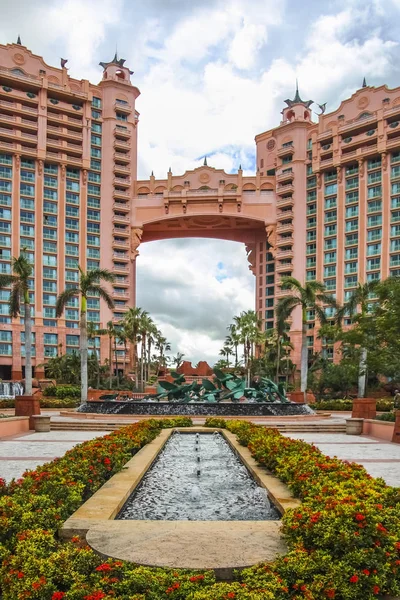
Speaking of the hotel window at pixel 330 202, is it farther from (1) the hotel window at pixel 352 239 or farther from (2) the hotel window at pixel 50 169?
(2) the hotel window at pixel 50 169

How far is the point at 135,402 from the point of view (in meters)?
26.9

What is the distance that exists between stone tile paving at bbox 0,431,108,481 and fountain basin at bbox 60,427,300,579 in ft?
15.8

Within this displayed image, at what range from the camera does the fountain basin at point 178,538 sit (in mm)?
5160

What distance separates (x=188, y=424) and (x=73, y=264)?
204 feet

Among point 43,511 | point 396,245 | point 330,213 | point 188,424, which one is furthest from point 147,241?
point 43,511

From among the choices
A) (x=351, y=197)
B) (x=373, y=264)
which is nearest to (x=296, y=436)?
(x=373, y=264)

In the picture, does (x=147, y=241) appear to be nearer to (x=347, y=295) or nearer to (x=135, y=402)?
(x=347, y=295)

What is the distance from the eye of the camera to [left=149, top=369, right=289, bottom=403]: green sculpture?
28.0 metres

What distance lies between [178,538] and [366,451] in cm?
1201

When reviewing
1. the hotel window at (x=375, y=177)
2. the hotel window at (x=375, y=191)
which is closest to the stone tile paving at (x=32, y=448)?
the hotel window at (x=375, y=191)

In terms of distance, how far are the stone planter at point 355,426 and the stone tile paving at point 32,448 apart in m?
9.99

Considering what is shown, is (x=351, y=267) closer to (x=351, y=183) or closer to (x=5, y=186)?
(x=351, y=183)

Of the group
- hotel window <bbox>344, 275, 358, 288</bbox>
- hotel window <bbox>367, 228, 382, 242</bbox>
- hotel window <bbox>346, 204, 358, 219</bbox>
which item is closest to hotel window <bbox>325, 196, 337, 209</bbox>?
hotel window <bbox>346, 204, 358, 219</bbox>

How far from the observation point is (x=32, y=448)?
16.4 metres
